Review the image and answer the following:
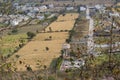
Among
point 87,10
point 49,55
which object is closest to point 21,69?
point 49,55

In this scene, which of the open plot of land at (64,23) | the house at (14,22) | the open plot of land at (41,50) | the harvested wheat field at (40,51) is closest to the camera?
the harvested wheat field at (40,51)

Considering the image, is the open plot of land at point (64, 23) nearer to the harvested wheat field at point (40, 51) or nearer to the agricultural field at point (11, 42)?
the harvested wheat field at point (40, 51)

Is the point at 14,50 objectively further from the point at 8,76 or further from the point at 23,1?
the point at 23,1

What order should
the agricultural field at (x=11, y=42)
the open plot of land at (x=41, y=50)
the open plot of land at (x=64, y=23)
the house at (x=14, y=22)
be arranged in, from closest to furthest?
the open plot of land at (x=41, y=50) < the agricultural field at (x=11, y=42) < the open plot of land at (x=64, y=23) < the house at (x=14, y=22)

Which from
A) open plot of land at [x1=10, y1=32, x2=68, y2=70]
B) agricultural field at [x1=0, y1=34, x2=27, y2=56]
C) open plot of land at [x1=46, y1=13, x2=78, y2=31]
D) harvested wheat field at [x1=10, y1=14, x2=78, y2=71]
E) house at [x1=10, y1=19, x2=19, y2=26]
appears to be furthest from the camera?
house at [x1=10, y1=19, x2=19, y2=26]

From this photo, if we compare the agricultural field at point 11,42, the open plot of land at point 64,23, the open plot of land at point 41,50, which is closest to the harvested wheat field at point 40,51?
the open plot of land at point 41,50

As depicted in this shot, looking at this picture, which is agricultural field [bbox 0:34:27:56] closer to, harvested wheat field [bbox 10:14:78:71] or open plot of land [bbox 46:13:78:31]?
harvested wheat field [bbox 10:14:78:71]

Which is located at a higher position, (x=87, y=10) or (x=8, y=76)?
(x=8, y=76)

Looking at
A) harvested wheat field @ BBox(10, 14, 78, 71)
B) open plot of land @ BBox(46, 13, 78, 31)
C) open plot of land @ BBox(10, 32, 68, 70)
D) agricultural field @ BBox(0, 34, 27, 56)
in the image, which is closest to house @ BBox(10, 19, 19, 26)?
open plot of land @ BBox(46, 13, 78, 31)
